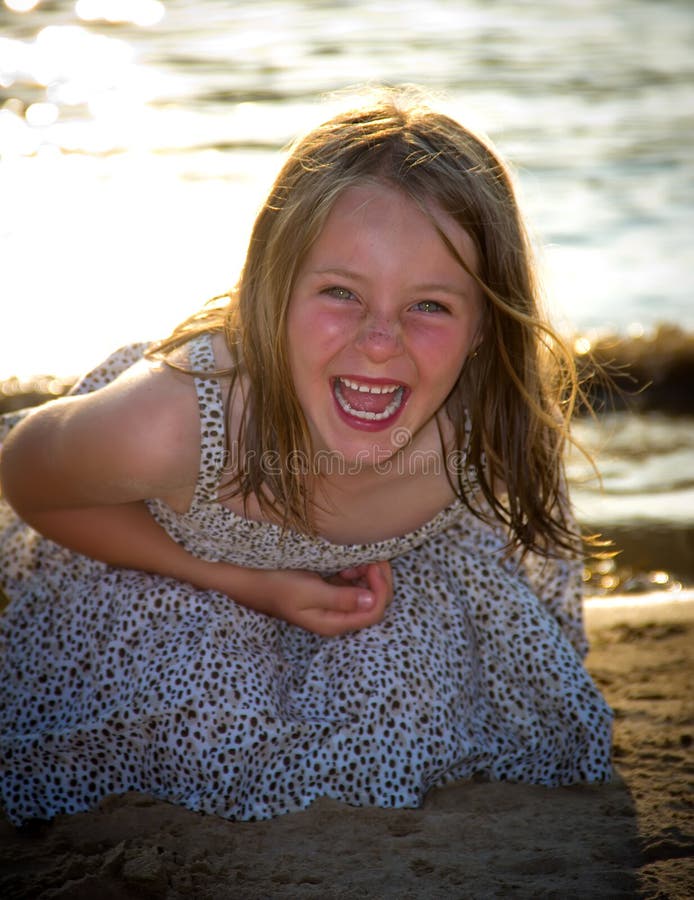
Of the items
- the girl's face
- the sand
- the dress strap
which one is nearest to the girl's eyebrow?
the girl's face

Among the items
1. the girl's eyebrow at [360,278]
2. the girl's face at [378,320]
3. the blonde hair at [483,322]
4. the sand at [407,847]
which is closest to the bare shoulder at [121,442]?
the blonde hair at [483,322]

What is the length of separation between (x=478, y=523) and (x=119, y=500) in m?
0.89

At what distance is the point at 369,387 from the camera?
2.45m

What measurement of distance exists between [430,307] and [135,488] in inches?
28.8

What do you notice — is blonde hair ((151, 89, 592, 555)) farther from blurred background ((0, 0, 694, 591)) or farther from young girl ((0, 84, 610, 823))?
blurred background ((0, 0, 694, 591))

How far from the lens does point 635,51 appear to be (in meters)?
11.8

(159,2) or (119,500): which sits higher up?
(159,2)

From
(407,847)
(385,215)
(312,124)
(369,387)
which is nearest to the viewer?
(407,847)

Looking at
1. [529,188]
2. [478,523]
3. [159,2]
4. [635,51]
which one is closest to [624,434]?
[478,523]

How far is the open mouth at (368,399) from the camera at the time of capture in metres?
2.46

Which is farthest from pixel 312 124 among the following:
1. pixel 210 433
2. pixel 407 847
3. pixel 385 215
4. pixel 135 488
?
pixel 407 847

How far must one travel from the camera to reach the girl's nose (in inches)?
92.0

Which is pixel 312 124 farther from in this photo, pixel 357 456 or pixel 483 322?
pixel 357 456

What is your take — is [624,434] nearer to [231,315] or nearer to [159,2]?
[231,315]
